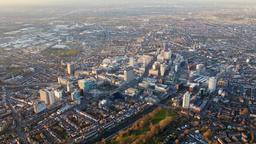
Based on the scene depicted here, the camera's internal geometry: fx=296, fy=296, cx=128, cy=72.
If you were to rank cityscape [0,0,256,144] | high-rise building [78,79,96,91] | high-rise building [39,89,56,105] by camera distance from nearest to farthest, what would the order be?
cityscape [0,0,256,144] < high-rise building [39,89,56,105] < high-rise building [78,79,96,91]

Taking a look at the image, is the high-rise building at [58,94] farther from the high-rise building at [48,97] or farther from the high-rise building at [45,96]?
the high-rise building at [45,96]

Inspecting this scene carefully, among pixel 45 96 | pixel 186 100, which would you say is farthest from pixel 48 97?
pixel 186 100

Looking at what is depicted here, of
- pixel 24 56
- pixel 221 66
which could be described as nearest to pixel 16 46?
pixel 24 56

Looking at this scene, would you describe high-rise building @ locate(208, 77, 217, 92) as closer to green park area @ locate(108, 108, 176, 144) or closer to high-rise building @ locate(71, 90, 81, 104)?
green park area @ locate(108, 108, 176, 144)

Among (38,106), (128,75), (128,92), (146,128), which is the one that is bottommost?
(146,128)

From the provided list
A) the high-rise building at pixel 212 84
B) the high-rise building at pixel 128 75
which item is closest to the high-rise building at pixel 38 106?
the high-rise building at pixel 128 75

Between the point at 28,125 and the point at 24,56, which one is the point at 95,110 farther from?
the point at 24,56

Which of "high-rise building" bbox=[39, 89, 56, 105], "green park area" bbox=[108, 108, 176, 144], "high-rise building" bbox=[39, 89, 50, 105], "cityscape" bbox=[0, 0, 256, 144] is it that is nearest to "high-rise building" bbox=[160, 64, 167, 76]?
"cityscape" bbox=[0, 0, 256, 144]

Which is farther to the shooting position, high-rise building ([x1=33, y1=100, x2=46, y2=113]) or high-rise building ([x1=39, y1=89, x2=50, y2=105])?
high-rise building ([x1=39, y1=89, x2=50, y2=105])

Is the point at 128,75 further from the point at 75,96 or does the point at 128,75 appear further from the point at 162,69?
the point at 75,96
